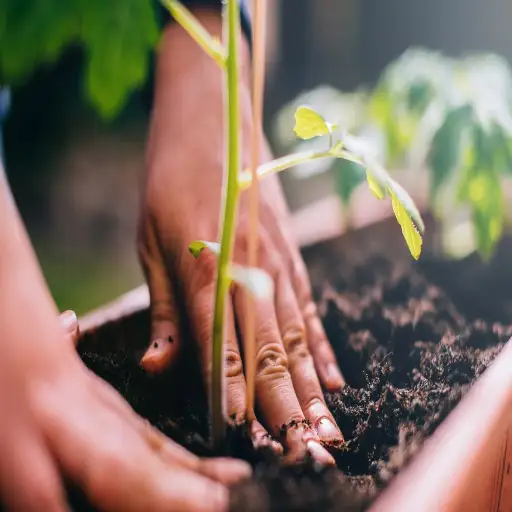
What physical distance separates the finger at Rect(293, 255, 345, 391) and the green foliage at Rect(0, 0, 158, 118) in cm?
38

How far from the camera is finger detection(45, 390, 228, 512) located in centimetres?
37

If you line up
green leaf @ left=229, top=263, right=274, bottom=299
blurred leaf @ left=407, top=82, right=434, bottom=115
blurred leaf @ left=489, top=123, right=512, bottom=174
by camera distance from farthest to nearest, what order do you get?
blurred leaf @ left=407, top=82, right=434, bottom=115 < blurred leaf @ left=489, top=123, right=512, bottom=174 < green leaf @ left=229, top=263, right=274, bottom=299

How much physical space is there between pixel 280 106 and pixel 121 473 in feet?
3.67

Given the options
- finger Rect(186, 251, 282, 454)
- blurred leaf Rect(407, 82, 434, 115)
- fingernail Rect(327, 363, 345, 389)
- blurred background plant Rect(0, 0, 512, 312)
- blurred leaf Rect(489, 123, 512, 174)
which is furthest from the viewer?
blurred leaf Rect(407, 82, 434, 115)

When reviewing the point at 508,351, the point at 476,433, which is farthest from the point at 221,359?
the point at 508,351

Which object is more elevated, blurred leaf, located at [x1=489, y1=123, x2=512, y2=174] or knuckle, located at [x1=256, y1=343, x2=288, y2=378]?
blurred leaf, located at [x1=489, y1=123, x2=512, y2=174]

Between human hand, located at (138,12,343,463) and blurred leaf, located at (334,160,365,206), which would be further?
blurred leaf, located at (334,160,365,206)

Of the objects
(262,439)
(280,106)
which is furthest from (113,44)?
(280,106)

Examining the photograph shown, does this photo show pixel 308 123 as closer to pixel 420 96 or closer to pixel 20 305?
pixel 20 305

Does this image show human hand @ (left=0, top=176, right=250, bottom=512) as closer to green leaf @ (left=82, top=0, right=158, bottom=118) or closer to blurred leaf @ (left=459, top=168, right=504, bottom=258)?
green leaf @ (left=82, top=0, right=158, bottom=118)

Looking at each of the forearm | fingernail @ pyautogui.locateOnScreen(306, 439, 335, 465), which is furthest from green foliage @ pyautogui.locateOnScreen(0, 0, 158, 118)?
fingernail @ pyautogui.locateOnScreen(306, 439, 335, 465)

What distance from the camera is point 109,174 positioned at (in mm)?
1193

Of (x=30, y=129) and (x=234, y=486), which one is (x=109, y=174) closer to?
(x=30, y=129)

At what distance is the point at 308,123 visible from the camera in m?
0.50
